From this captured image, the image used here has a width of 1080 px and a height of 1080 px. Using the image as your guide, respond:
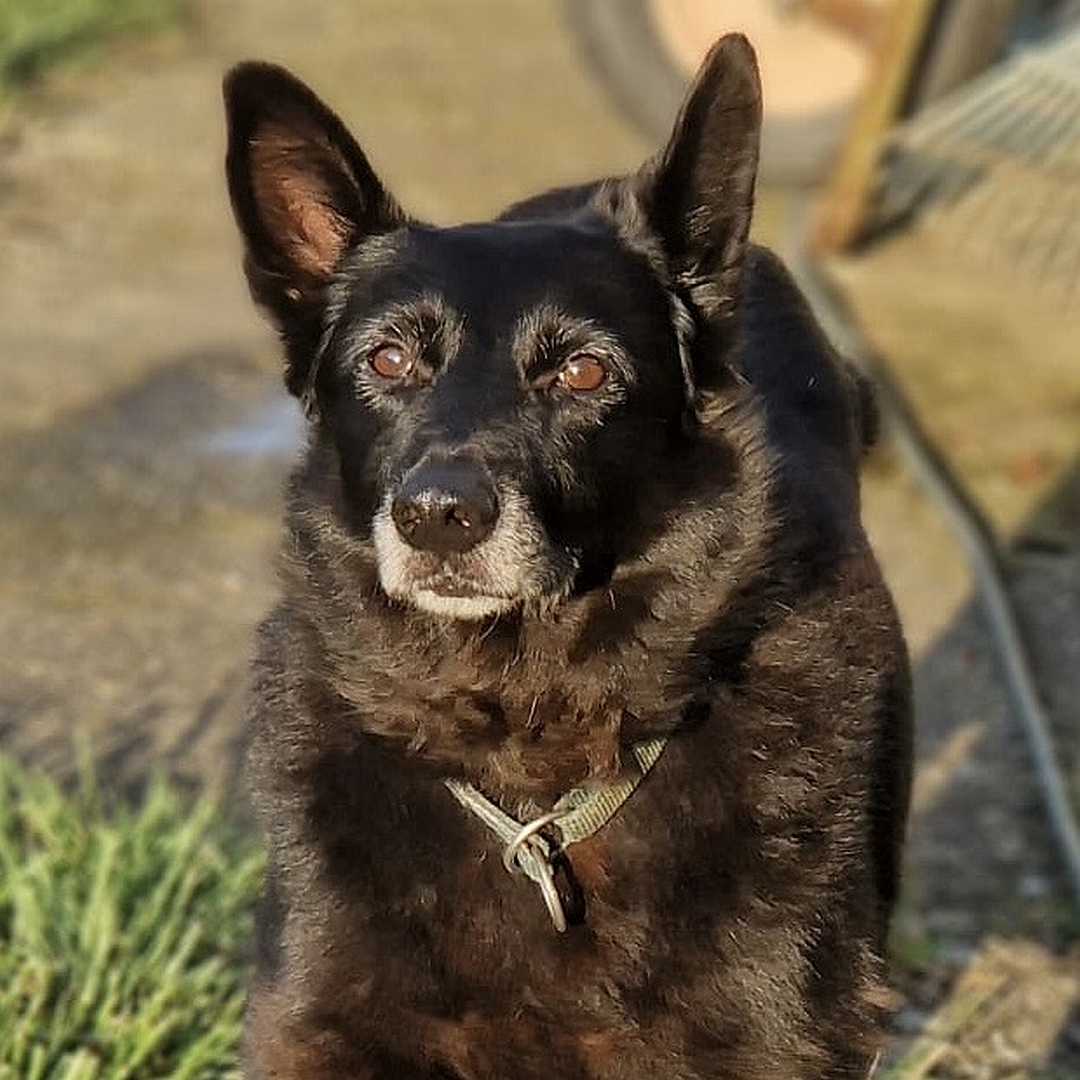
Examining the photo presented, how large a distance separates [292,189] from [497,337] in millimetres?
413

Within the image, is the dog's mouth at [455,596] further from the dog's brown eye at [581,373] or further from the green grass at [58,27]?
the green grass at [58,27]

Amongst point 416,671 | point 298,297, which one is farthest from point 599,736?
point 298,297

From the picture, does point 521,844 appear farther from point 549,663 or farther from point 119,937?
point 119,937

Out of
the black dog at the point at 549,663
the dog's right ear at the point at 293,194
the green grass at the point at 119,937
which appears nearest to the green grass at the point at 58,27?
the green grass at the point at 119,937

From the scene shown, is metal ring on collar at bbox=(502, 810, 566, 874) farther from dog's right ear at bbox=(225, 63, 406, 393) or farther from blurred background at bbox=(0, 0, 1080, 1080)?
blurred background at bbox=(0, 0, 1080, 1080)

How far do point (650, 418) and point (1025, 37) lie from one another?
201 inches

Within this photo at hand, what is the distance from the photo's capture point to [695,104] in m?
2.98

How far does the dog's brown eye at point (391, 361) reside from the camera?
313cm

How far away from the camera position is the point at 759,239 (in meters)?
8.12

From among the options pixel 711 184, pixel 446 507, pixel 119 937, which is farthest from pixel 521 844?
pixel 119 937

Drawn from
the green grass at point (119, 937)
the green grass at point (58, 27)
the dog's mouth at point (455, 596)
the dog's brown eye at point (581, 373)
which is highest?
the dog's brown eye at point (581, 373)

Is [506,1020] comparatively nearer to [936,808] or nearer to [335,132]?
[335,132]

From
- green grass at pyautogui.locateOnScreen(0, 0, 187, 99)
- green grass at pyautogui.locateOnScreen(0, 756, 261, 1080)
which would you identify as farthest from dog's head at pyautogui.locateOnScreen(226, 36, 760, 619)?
green grass at pyautogui.locateOnScreen(0, 0, 187, 99)

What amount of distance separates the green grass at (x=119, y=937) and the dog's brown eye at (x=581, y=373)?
1337mm
